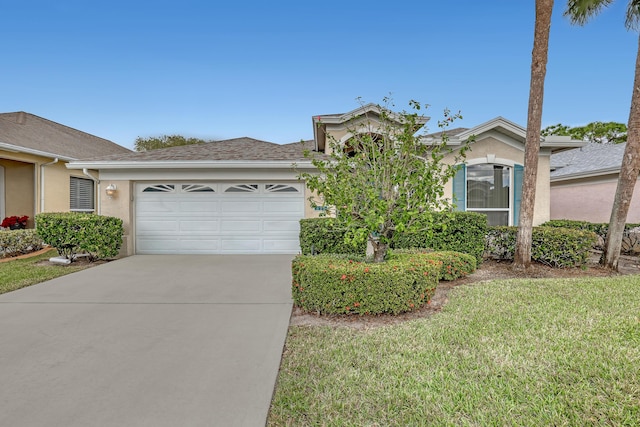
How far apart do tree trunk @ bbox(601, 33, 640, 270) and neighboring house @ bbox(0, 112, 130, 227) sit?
1367cm

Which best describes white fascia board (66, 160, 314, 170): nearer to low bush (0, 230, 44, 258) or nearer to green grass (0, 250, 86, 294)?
low bush (0, 230, 44, 258)

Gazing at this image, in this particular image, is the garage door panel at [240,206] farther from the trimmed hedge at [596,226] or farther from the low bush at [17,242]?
the trimmed hedge at [596,226]

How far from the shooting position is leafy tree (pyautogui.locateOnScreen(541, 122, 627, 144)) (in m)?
28.1

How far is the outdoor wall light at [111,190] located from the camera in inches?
364

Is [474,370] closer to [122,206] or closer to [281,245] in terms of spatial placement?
[281,245]

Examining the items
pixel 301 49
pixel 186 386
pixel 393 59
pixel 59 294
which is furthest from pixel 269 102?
pixel 186 386

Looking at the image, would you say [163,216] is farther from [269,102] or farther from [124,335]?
[269,102]

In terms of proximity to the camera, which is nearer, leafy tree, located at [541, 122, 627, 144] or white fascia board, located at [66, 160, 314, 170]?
white fascia board, located at [66, 160, 314, 170]

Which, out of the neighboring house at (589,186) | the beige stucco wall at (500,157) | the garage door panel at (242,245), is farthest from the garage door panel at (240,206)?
→ the neighboring house at (589,186)

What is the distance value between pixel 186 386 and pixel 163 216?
7978 mm

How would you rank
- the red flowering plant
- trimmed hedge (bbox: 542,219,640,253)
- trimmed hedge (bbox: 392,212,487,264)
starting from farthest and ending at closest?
the red flowering plant, trimmed hedge (bbox: 542,219,640,253), trimmed hedge (bbox: 392,212,487,264)

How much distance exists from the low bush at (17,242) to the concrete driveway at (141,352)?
14.8 ft

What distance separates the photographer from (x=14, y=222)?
10.3 meters

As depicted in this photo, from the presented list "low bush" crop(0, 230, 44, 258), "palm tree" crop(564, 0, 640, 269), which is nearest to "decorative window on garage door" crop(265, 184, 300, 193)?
"low bush" crop(0, 230, 44, 258)
